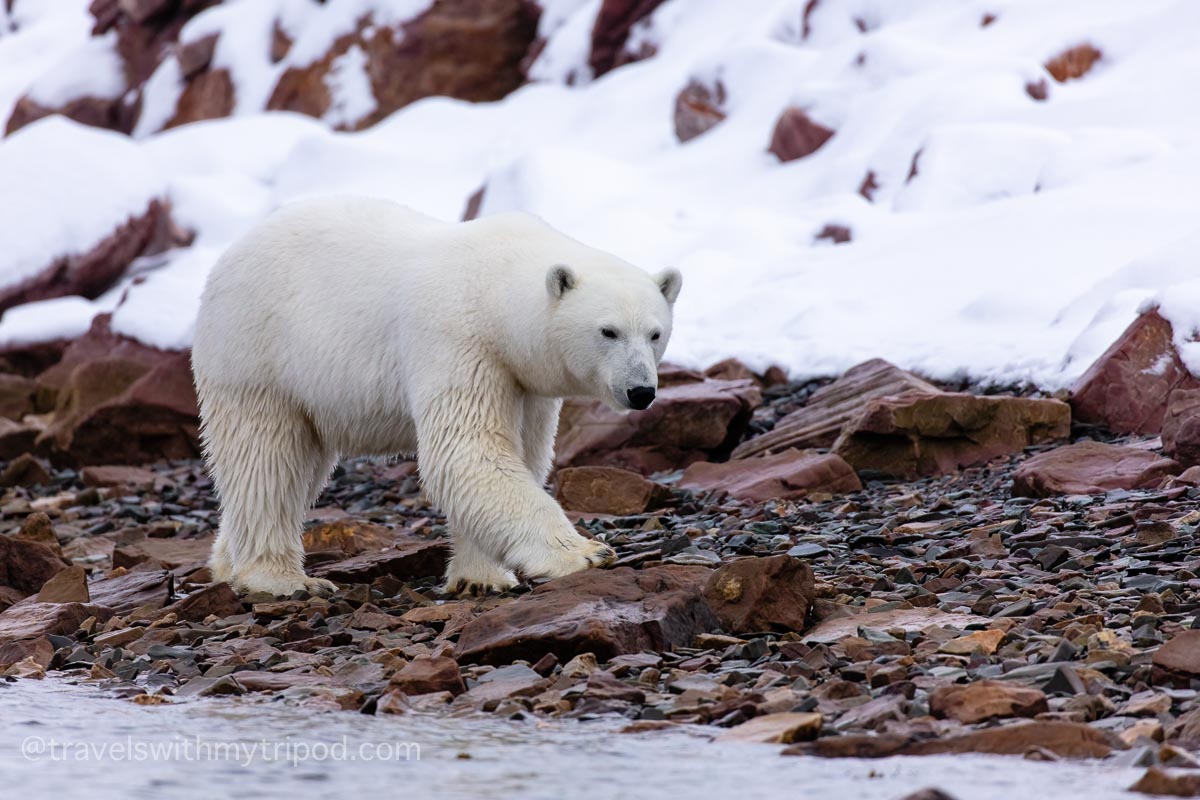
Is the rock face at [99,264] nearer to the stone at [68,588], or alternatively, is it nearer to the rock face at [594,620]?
the stone at [68,588]

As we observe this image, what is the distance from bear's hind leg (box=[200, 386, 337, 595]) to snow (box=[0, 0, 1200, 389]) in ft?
15.9

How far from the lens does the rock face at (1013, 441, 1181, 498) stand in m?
6.92

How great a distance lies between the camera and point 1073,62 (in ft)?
52.0

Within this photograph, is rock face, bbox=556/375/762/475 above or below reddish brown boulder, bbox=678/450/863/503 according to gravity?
below

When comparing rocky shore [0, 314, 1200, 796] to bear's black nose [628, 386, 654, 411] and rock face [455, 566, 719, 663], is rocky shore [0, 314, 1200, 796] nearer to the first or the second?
rock face [455, 566, 719, 663]

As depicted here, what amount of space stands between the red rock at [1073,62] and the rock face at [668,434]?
26.7 ft

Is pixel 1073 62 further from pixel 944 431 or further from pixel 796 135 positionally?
pixel 944 431

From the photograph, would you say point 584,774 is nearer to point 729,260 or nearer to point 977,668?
point 977,668

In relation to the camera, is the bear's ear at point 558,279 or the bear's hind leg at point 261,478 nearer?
the bear's ear at point 558,279

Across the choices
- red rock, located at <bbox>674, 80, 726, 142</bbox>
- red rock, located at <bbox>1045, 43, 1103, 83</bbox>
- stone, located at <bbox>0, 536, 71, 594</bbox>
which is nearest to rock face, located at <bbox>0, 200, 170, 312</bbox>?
red rock, located at <bbox>674, 80, 726, 142</bbox>

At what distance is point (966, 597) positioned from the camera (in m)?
5.16

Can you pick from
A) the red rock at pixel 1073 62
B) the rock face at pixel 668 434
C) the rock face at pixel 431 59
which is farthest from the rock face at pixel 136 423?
the rock face at pixel 431 59

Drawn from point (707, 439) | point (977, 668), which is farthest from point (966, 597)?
point (707, 439)

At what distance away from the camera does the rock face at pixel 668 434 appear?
30.7 feet
